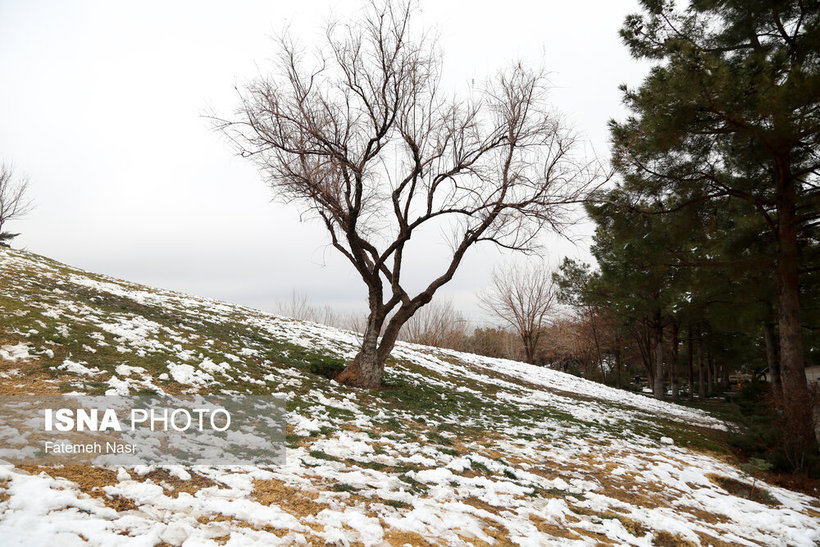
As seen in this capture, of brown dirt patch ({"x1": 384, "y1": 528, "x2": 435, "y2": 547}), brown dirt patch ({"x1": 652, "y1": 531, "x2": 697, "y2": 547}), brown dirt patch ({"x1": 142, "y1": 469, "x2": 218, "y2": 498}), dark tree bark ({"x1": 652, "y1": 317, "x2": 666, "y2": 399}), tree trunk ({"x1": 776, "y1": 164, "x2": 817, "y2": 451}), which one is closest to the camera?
brown dirt patch ({"x1": 384, "y1": 528, "x2": 435, "y2": 547})

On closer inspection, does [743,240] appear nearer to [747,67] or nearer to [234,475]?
[747,67]

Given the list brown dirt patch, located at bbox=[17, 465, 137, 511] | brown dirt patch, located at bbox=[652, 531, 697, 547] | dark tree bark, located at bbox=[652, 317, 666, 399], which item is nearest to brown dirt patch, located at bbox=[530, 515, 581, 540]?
brown dirt patch, located at bbox=[652, 531, 697, 547]

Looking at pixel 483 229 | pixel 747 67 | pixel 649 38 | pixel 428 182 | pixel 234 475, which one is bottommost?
pixel 234 475

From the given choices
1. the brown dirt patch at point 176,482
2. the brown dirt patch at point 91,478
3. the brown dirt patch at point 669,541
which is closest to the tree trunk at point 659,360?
the brown dirt patch at point 669,541

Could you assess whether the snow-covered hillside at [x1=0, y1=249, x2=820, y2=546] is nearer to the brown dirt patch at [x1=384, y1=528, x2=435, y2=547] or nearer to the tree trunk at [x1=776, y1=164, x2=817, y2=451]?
the brown dirt patch at [x1=384, y1=528, x2=435, y2=547]

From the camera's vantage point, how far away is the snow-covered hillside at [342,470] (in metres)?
2.96

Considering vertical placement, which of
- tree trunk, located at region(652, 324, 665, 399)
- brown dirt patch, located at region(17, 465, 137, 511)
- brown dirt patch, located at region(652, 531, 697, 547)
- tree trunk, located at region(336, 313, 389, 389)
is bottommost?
brown dirt patch, located at region(17, 465, 137, 511)

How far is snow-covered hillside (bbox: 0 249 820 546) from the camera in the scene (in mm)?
2961

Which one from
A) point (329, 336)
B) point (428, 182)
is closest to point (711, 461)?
point (428, 182)

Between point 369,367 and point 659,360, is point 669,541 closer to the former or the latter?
point 369,367

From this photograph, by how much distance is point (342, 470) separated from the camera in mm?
4387

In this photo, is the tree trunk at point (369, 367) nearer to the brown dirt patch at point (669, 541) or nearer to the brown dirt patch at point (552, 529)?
the brown dirt patch at point (552, 529)

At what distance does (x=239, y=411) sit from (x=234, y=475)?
7.14 ft

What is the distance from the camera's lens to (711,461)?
751cm
